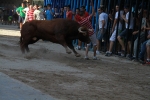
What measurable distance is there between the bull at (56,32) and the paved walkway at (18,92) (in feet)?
17.7

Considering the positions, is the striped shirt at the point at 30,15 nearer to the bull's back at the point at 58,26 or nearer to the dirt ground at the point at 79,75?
the dirt ground at the point at 79,75

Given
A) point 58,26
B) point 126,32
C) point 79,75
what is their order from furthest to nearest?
point 126,32
point 58,26
point 79,75

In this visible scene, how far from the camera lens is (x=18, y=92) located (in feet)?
23.5

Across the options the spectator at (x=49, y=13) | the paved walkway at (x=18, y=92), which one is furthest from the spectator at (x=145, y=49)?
the spectator at (x=49, y=13)

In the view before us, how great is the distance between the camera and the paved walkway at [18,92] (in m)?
6.80

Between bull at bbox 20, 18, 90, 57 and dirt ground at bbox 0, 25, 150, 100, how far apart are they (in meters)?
0.49

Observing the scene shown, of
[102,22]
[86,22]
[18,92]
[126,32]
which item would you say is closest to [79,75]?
[18,92]

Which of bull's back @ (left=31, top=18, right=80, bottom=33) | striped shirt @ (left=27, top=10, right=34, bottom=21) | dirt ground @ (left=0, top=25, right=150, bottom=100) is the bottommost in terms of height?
dirt ground @ (left=0, top=25, right=150, bottom=100)

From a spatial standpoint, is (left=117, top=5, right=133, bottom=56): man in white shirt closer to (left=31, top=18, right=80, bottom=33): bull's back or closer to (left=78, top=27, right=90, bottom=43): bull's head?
(left=78, top=27, right=90, bottom=43): bull's head

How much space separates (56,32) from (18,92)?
634 centimetres

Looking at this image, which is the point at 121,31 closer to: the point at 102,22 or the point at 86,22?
the point at 102,22

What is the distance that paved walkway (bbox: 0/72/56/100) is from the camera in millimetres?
6797

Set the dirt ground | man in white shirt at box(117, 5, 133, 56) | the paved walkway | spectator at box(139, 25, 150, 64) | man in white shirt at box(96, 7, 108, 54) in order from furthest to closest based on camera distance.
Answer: man in white shirt at box(96, 7, 108, 54) < man in white shirt at box(117, 5, 133, 56) < spectator at box(139, 25, 150, 64) < the dirt ground < the paved walkway

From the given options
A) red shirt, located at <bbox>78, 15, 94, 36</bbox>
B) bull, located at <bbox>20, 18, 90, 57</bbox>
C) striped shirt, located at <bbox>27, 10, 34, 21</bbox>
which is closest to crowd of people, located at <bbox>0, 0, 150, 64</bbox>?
red shirt, located at <bbox>78, 15, 94, 36</bbox>
